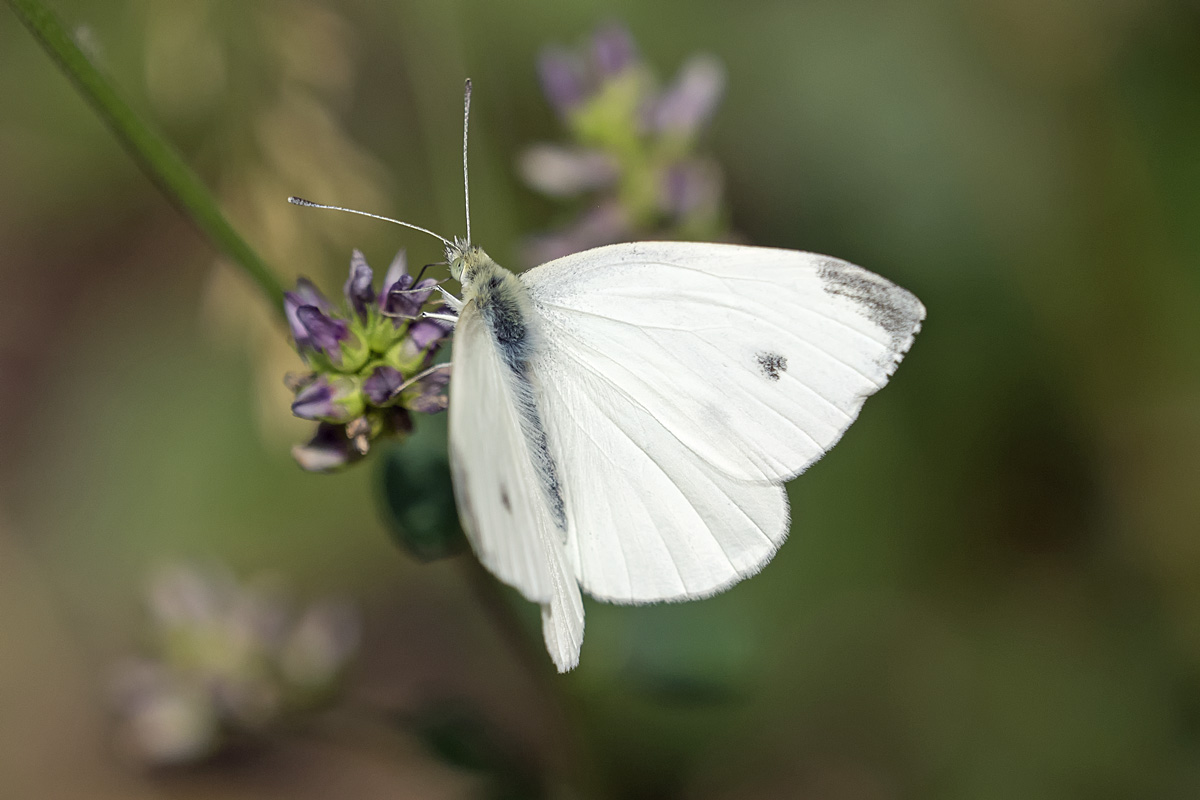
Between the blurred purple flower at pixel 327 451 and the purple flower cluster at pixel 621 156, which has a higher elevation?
the purple flower cluster at pixel 621 156

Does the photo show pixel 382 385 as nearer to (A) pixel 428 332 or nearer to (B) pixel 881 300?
(A) pixel 428 332

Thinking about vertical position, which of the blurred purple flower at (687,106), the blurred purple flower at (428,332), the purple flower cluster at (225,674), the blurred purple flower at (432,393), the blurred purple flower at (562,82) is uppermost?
the blurred purple flower at (562,82)

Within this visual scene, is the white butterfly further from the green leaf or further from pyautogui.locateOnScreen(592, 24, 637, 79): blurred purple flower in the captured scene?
pyautogui.locateOnScreen(592, 24, 637, 79): blurred purple flower

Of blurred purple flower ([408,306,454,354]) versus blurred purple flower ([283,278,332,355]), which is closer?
blurred purple flower ([283,278,332,355])

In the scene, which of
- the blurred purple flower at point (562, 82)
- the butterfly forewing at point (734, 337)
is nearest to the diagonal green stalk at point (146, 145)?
the butterfly forewing at point (734, 337)

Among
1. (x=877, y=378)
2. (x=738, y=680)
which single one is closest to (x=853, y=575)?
(x=738, y=680)

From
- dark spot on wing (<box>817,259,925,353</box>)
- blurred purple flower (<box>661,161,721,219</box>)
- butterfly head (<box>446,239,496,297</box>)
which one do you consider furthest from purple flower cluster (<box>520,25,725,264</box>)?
dark spot on wing (<box>817,259,925,353</box>)

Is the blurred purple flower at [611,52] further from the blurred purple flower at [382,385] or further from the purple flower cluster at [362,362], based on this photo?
the blurred purple flower at [382,385]

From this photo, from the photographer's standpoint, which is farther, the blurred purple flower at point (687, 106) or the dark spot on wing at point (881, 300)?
the blurred purple flower at point (687, 106)

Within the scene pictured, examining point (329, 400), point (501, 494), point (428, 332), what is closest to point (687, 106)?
point (428, 332)
